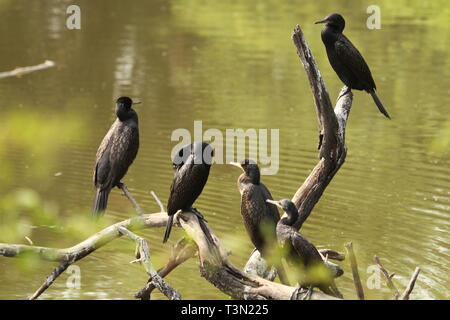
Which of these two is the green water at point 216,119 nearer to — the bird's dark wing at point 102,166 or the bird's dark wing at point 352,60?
the bird's dark wing at point 102,166

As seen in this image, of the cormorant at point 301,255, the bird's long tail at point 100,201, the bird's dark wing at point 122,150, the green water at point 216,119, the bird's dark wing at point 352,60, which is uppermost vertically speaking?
the bird's dark wing at point 352,60

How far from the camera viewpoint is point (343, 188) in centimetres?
1018

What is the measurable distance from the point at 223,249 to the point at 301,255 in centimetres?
45

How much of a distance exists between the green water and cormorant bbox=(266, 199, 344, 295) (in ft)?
1.64

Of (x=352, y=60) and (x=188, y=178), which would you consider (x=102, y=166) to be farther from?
(x=352, y=60)

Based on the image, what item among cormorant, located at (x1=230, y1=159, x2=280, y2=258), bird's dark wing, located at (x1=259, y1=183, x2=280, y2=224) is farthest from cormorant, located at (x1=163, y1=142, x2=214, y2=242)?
bird's dark wing, located at (x1=259, y1=183, x2=280, y2=224)

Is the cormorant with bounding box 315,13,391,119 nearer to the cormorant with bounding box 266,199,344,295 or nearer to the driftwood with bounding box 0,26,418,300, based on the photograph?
the driftwood with bounding box 0,26,418,300

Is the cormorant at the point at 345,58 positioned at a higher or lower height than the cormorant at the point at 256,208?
higher

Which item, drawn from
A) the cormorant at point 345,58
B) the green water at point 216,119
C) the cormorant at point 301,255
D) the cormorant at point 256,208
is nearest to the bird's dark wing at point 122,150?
the green water at point 216,119

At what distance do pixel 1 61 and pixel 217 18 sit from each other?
587 cm

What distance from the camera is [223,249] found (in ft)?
17.7

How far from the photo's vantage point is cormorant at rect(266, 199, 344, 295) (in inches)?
197

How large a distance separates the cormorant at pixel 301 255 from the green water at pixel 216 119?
501 millimetres

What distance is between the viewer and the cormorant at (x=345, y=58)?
6805 mm
